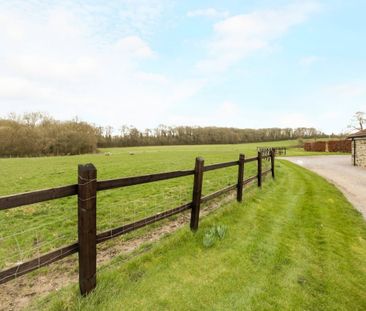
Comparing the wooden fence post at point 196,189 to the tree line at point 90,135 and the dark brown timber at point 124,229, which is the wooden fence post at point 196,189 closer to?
the dark brown timber at point 124,229

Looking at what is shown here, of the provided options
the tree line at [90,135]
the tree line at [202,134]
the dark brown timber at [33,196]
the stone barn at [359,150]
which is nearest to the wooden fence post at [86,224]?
the dark brown timber at [33,196]

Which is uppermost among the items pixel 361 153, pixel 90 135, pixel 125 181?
pixel 90 135

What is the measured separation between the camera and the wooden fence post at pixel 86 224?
2.41 metres

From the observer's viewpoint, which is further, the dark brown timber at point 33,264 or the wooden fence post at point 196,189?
the wooden fence post at point 196,189

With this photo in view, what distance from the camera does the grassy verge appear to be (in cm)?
252

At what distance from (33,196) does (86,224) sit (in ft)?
2.10

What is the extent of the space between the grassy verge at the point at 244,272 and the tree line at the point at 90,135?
49361 mm

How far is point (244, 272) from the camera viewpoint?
3.18m

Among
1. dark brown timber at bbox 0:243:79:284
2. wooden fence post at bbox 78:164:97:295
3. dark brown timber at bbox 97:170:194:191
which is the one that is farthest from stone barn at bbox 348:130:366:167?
dark brown timber at bbox 0:243:79:284

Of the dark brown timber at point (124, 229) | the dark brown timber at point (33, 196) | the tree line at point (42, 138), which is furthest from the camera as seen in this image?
the tree line at point (42, 138)

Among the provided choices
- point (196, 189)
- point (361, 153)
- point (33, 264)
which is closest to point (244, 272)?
point (196, 189)

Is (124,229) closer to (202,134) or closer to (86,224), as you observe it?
(86,224)

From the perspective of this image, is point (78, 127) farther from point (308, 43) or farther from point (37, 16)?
point (308, 43)

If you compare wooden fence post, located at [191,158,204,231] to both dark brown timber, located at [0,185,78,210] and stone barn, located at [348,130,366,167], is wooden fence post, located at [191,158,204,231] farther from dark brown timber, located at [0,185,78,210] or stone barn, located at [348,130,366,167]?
stone barn, located at [348,130,366,167]
